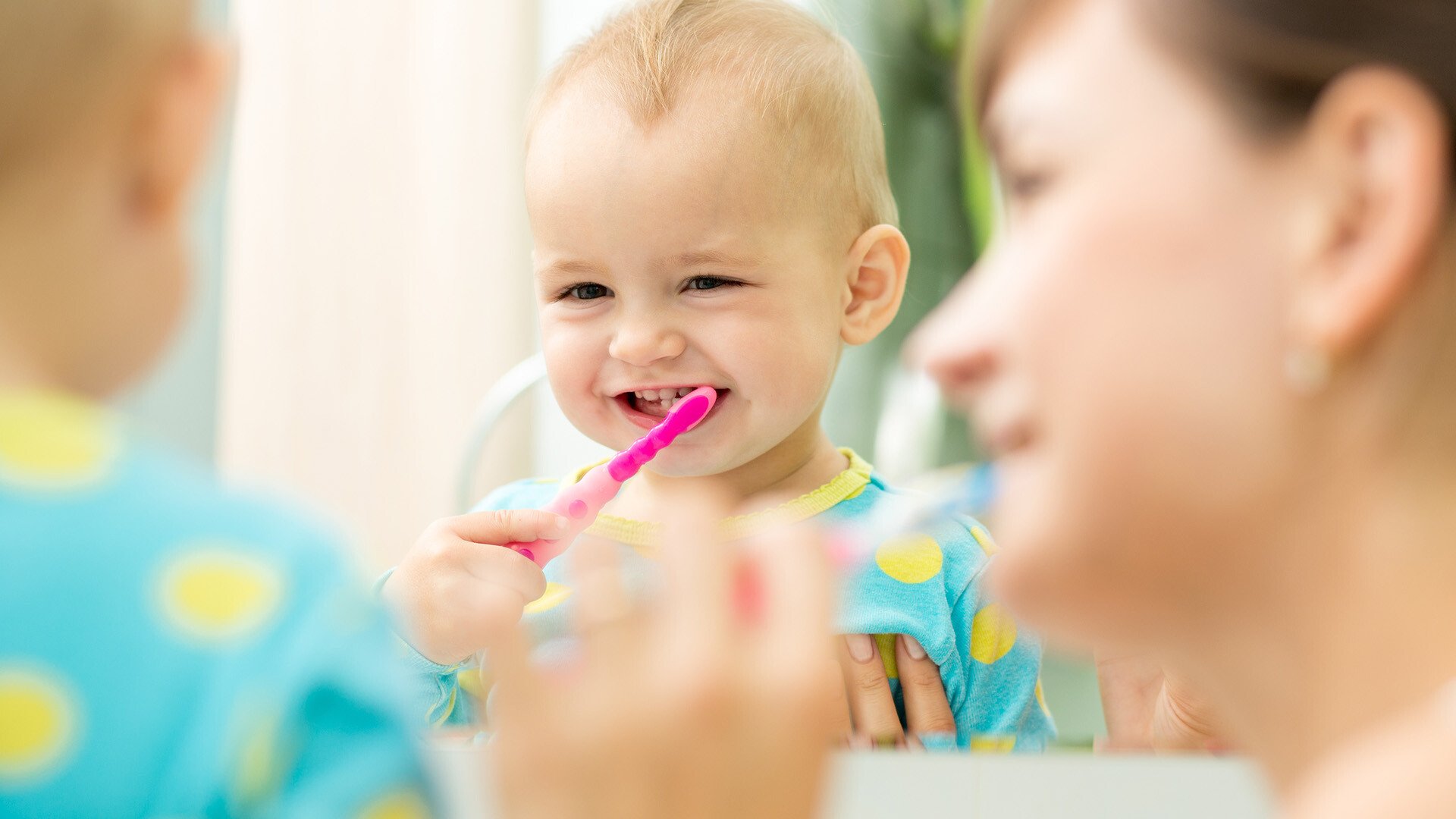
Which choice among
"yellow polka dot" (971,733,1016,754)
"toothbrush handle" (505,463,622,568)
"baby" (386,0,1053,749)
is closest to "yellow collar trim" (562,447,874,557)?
"baby" (386,0,1053,749)

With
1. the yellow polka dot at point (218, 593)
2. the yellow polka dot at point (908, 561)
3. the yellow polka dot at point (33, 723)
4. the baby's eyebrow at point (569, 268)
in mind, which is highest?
the baby's eyebrow at point (569, 268)

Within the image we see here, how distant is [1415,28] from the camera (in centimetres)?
35

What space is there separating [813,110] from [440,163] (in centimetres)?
97

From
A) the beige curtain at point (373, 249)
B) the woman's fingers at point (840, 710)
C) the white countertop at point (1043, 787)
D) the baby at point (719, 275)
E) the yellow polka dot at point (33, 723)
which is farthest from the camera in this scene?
the beige curtain at point (373, 249)

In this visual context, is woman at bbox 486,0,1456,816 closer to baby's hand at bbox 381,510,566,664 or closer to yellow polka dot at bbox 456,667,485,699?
baby's hand at bbox 381,510,566,664

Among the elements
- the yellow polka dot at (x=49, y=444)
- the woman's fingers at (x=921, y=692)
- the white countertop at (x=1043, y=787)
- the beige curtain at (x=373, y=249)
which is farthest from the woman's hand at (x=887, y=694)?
the beige curtain at (x=373, y=249)

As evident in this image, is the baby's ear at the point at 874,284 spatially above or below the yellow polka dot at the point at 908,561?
above

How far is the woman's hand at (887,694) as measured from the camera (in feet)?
2.47

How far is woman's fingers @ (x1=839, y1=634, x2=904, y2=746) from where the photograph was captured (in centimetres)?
75

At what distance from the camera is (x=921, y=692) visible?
792 mm

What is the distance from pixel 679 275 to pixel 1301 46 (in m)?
0.49

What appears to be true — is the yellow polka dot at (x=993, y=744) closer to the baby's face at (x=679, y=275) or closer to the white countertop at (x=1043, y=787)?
the white countertop at (x=1043, y=787)

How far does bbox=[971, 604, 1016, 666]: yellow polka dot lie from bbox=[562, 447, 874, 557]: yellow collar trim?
142 mm

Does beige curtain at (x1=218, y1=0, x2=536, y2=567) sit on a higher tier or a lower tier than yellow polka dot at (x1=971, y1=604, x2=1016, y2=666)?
higher
